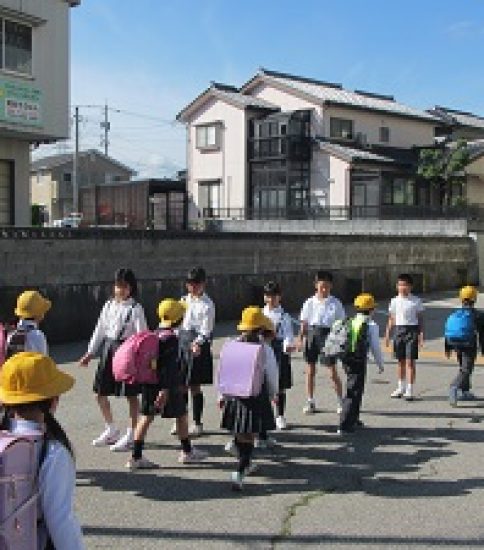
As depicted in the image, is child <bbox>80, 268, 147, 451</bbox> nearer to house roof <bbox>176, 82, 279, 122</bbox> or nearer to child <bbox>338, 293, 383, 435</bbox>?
child <bbox>338, 293, 383, 435</bbox>

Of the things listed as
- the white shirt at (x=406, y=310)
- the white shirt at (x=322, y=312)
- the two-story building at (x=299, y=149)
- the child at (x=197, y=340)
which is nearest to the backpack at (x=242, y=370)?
the child at (x=197, y=340)

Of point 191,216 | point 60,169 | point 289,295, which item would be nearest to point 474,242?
point 289,295

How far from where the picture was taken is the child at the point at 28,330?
538cm

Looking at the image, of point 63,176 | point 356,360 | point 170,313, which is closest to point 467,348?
point 356,360

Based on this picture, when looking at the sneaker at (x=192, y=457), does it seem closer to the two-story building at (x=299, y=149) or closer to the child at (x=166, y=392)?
the child at (x=166, y=392)

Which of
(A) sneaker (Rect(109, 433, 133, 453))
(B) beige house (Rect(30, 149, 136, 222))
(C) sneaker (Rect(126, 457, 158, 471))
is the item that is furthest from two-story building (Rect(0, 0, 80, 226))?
(B) beige house (Rect(30, 149, 136, 222))

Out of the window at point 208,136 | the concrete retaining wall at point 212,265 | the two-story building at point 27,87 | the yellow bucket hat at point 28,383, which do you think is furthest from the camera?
the window at point 208,136

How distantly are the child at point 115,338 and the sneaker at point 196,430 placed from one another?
672 mm

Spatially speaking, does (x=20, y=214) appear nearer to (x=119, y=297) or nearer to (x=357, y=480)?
(x=119, y=297)

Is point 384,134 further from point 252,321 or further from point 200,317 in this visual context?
point 252,321

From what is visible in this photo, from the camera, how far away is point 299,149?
39.1m

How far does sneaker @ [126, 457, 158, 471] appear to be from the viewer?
599 cm

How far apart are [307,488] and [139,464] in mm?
1400

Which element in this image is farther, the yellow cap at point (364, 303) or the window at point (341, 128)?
the window at point (341, 128)
